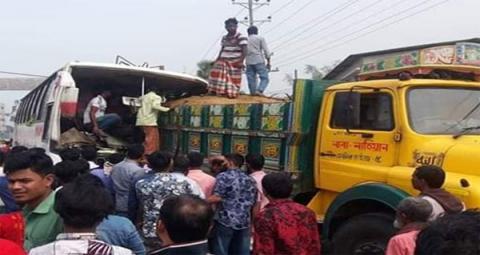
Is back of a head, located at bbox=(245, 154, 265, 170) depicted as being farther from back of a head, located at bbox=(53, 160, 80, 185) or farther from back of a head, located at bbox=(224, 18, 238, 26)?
back of a head, located at bbox=(224, 18, 238, 26)

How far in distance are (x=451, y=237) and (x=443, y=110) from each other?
15.1 feet

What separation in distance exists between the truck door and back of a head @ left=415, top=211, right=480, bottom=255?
4.21m

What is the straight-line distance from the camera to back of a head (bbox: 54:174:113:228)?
8.93 ft

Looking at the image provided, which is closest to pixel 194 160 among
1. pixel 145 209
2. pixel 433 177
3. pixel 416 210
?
pixel 145 209

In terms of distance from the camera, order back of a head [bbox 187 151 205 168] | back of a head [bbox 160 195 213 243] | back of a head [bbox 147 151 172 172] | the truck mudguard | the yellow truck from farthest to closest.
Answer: back of a head [bbox 187 151 205 168] < the yellow truck < the truck mudguard < back of a head [bbox 147 151 172 172] < back of a head [bbox 160 195 213 243]

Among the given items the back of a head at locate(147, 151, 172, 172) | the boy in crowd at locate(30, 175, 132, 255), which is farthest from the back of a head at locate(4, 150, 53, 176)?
the back of a head at locate(147, 151, 172, 172)

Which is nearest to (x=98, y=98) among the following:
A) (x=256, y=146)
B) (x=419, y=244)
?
(x=256, y=146)

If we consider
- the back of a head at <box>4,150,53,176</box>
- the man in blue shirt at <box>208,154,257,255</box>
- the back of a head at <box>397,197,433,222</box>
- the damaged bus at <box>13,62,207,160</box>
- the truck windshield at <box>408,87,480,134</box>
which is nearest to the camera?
the back of a head at <box>4,150,53,176</box>

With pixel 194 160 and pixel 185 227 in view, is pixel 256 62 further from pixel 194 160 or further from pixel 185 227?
pixel 185 227

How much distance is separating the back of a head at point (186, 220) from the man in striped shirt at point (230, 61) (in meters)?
8.00

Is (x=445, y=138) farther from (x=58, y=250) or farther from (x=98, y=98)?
(x=98, y=98)

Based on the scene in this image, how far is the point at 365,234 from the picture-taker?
233 inches

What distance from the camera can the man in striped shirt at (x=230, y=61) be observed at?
11.0 meters

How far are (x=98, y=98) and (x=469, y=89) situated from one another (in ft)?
19.0
